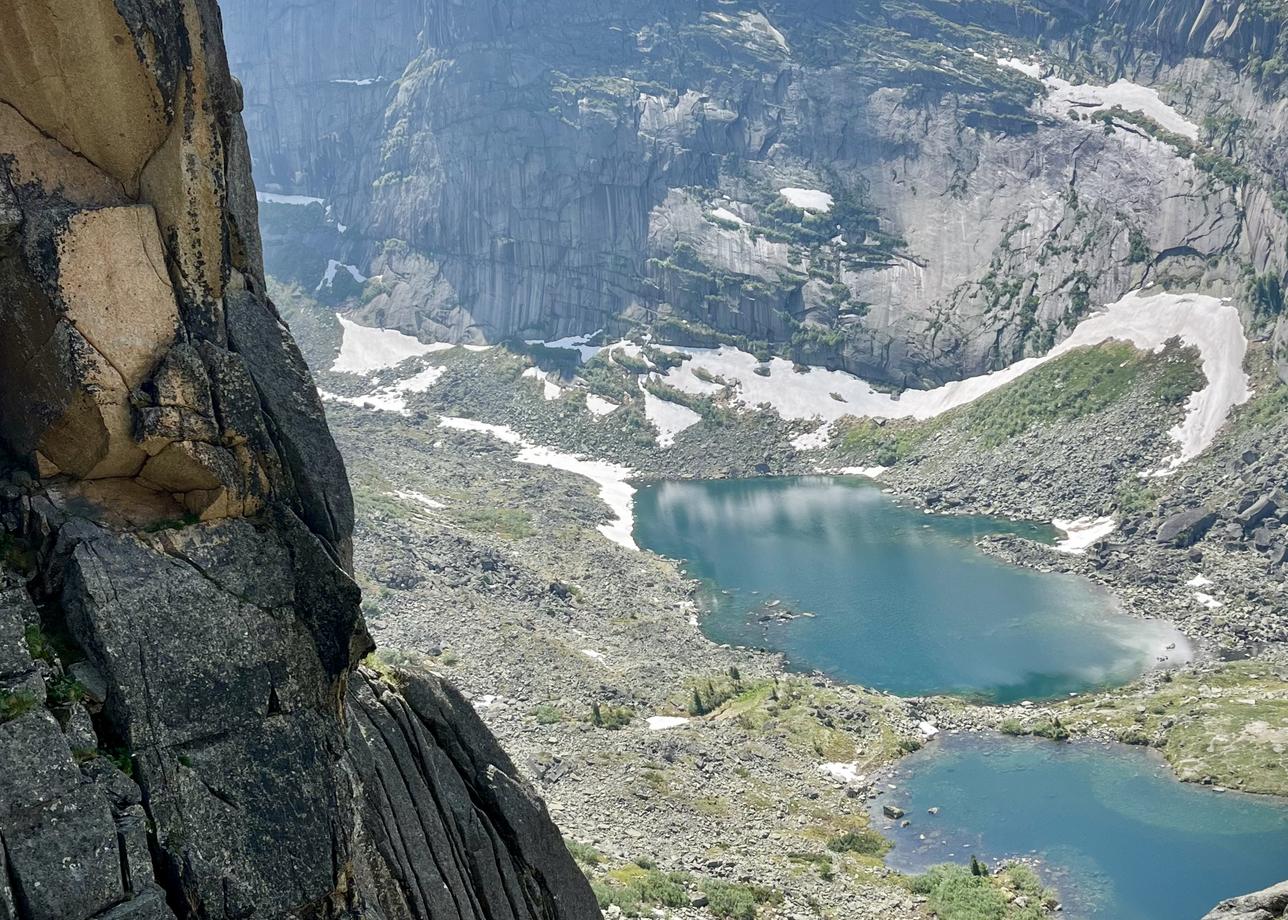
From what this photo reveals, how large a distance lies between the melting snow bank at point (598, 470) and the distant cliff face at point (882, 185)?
32.9 metres

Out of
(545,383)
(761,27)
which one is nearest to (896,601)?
(545,383)

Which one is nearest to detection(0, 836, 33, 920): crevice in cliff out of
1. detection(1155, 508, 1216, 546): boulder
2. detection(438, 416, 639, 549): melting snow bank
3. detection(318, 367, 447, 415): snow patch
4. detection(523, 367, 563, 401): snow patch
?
detection(1155, 508, 1216, 546): boulder

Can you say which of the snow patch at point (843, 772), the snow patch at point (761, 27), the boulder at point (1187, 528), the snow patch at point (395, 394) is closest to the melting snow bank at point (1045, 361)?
the boulder at point (1187, 528)

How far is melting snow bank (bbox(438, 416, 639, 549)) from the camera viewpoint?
113m

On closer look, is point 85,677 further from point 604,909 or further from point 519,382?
point 519,382

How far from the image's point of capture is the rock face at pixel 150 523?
36.0 feet

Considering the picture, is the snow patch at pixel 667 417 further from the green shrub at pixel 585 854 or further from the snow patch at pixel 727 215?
the green shrub at pixel 585 854

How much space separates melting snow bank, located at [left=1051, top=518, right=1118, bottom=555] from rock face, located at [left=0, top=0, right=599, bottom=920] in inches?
3434

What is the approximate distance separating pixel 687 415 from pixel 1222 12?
91456 mm

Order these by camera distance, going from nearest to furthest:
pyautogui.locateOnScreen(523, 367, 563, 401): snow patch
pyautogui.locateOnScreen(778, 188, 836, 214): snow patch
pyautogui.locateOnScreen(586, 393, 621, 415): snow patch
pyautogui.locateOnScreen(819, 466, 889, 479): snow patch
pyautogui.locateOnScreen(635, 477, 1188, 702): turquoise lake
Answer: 1. pyautogui.locateOnScreen(635, 477, 1188, 702): turquoise lake
2. pyautogui.locateOnScreen(819, 466, 889, 479): snow patch
3. pyautogui.locateOnScreen(586, 393, 621, 415): snow patch
4. pyautogui.locateOnScreen(523, 367, 563, 401): snow patch
5. pyautogui.locateOnScreen(778, 188, 836, 214): snow patch

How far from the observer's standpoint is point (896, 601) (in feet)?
276

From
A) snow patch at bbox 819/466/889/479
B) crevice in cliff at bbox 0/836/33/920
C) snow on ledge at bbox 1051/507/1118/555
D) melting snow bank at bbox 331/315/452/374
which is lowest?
melting snow bank at bbox 331/315/452/374

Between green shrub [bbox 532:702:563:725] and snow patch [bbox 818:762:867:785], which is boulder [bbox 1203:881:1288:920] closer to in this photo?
snow patch [bbox 818:762:867:785]

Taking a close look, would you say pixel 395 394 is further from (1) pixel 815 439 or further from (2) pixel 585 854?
(2) pixel 585 854
